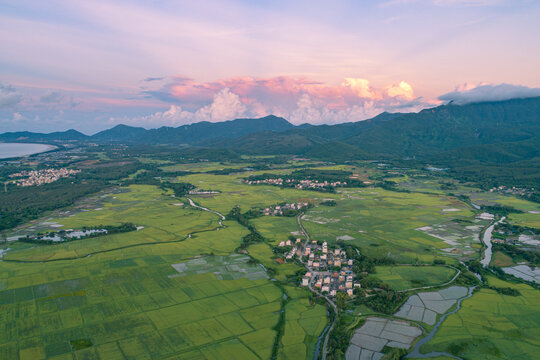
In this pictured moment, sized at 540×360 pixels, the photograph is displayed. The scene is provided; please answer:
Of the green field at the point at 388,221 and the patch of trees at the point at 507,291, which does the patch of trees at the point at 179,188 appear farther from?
the patch of trees at the point at 507,291

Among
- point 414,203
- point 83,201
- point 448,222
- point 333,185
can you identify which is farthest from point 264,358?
point 333,185

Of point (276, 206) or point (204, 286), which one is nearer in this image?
point (204, 286)

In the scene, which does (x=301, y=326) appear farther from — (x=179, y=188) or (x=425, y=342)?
(x=179, y=188)

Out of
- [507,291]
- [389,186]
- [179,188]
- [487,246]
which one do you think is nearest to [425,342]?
[507,291]

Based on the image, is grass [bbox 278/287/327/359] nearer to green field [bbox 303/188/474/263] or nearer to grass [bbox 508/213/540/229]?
green field [bbox 303/188/474/263]

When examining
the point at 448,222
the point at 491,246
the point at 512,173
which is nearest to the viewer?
the point at 491,246

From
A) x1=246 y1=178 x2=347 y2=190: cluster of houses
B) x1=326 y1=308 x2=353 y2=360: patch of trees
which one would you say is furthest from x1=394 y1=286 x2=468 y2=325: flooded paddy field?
x1=246 y1=178 x2=347 y2=190: cluster of houses

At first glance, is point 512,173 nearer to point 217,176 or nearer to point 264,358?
point 217,176
